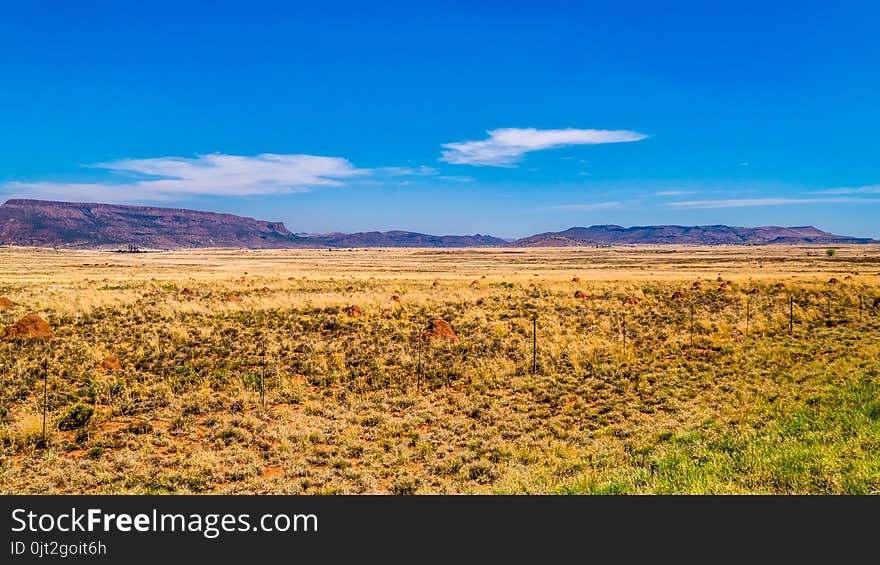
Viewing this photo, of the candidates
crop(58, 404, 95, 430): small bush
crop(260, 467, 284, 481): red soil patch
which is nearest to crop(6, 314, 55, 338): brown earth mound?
crop(58, 404, 95, 430): small bush

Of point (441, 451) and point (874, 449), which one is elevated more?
point (874, 449)

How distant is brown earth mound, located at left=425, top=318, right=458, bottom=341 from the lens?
21.4m

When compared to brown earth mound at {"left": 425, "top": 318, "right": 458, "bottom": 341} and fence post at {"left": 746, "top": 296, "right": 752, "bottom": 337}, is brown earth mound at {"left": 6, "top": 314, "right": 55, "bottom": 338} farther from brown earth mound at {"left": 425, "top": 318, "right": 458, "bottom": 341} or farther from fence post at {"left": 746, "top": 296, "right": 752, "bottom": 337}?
fence post at {"left": 746, "top": 296, "right": 752, "bottom": 337}

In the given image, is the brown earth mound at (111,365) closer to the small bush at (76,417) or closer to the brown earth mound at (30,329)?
the small bush at (76,417)

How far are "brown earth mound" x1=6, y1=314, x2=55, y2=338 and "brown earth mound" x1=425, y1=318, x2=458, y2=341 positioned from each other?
594 inches

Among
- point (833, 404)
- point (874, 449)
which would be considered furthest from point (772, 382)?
point (874, 449)

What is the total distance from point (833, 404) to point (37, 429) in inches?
720

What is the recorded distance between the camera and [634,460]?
30.5 feet

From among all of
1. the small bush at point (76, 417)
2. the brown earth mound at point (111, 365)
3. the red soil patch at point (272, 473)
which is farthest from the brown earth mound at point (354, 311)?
the red soil patch at point (272, 473)

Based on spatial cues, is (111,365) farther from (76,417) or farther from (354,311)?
(354,311)

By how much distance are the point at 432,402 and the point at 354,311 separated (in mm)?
13615

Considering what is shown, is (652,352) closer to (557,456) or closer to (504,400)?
(504,400)

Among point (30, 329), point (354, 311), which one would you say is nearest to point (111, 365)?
point (30, 329)

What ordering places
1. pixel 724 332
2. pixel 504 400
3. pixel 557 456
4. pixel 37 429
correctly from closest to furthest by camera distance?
pixel 557 456 < pixel 37 429 < pixel 504 400 < pixel 724 332
